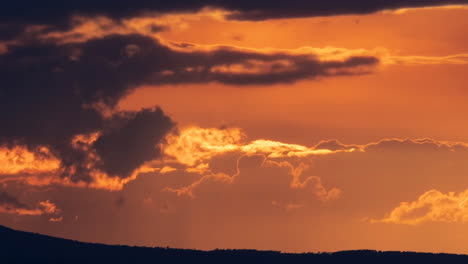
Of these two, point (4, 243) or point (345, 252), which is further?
point (4, 243)

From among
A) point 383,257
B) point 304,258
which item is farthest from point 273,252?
point 383,257

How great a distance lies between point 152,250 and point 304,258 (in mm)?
26280

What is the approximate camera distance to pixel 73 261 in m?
186

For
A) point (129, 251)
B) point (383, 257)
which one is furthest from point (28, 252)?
point (383, 257)

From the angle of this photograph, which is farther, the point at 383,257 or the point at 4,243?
the point at 4,243

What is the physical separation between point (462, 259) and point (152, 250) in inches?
2072

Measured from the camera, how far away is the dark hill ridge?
183 m

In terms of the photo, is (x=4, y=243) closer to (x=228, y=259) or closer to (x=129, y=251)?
(x=129, y=251)

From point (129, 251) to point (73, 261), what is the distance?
9.96 metres

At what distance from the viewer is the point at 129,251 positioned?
7475 inches

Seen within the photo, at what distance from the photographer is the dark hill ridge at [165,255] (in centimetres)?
18312

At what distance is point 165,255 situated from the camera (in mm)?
188125

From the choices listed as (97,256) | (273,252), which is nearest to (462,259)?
(273,252)

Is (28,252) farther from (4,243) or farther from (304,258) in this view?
(304,258)
